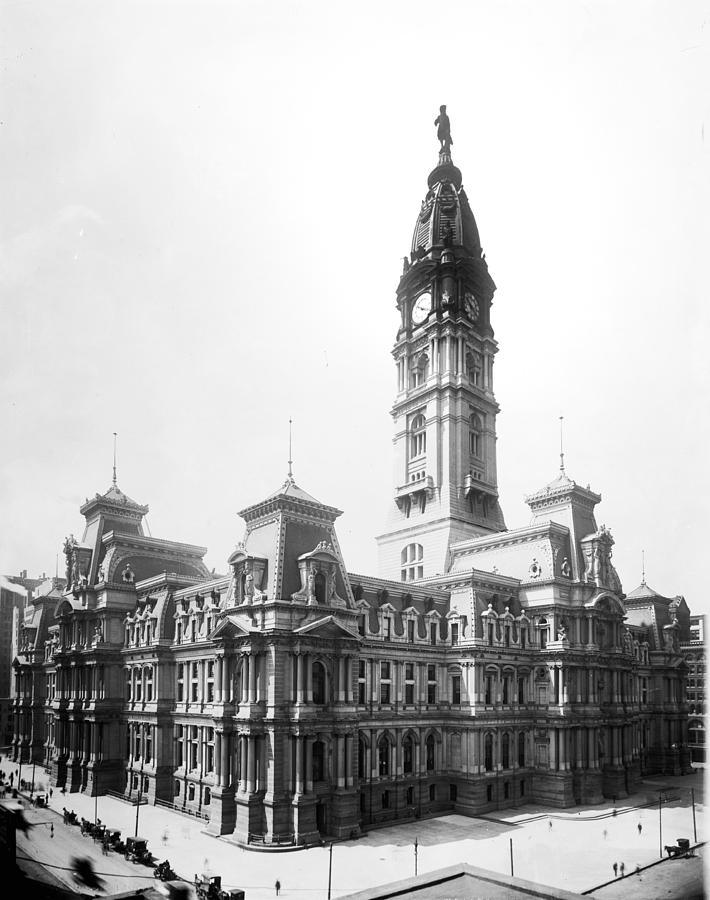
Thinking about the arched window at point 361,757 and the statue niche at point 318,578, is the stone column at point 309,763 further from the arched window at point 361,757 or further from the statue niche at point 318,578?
the statue niche at point 318,578

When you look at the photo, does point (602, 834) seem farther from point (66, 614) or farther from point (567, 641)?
point (66, 614)

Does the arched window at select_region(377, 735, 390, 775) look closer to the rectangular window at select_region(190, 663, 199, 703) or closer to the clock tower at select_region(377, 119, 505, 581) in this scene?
the rectangular window at select_region(190, 663, 199, 703)

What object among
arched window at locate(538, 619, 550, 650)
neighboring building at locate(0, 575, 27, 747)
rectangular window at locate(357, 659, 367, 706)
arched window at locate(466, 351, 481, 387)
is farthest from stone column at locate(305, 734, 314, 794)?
arched window at locate(466, 351, 481, 387)

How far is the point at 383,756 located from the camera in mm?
69438

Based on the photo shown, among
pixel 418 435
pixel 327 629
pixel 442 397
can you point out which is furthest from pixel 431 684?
pixel 442 397

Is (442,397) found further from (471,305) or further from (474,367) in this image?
(471,305)

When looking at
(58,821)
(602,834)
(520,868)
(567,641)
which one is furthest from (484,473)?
(58,821)

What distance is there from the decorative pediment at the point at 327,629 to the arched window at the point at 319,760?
809cm

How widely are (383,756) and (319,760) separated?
963 centimetres

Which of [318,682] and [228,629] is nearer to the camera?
[318,682]

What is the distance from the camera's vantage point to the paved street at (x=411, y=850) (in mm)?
50500

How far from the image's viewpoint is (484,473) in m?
103

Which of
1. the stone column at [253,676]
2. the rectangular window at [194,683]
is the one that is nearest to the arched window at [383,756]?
the stone column at [253,676]

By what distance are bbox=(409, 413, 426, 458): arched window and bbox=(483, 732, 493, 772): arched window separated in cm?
3916
